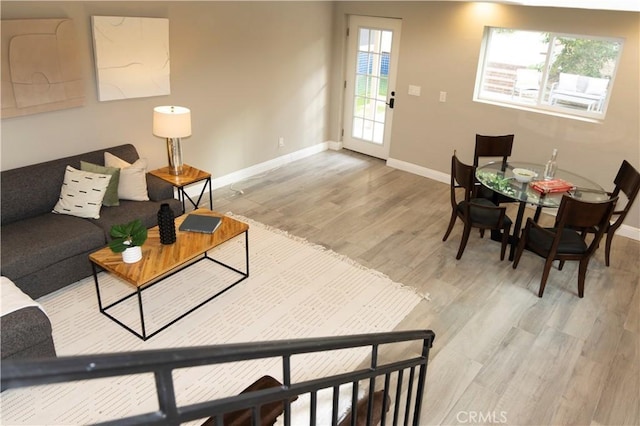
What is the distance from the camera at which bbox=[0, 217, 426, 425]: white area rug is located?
9.29 ft

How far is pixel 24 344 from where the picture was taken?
9.14ft

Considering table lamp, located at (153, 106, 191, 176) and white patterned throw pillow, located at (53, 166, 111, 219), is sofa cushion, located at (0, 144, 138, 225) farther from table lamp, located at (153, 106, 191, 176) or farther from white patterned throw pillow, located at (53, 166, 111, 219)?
table lamp, located at (153, 106, 191, 176)

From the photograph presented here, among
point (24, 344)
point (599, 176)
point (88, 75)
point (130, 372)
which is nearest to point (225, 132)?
point (88, 75)

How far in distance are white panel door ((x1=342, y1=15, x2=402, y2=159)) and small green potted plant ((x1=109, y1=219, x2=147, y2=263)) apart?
172 inches

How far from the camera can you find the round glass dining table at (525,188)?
4.05m

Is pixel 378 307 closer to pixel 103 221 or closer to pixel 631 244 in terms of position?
pixel 103 221

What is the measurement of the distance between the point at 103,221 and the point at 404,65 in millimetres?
4280

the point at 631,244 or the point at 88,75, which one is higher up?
the point at 88,75

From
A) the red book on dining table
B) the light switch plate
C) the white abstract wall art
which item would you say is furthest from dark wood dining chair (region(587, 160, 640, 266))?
the white abstract wall art

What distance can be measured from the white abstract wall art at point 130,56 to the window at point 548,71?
3685mm

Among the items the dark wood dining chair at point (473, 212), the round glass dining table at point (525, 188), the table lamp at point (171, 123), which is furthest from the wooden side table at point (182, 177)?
the round glass dining table at point (525, 188)

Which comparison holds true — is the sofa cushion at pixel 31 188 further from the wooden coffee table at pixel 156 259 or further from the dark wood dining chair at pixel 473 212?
the dark wood dining chair at pixel 473 212

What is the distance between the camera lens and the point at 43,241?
140 inches

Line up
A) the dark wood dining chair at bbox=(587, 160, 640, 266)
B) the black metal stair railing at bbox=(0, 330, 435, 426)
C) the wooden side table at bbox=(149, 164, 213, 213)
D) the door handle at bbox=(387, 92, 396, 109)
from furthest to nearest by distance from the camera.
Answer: the door handle at bbox=(387, 92, 396, 109)
the wooden side table at bbox=(149, 164, 213, 213)
the dark wood dining chair at bbox=(587, 160, 640, 266)
the black metal stair railing at bbox=(0, 330, 435, 426)
